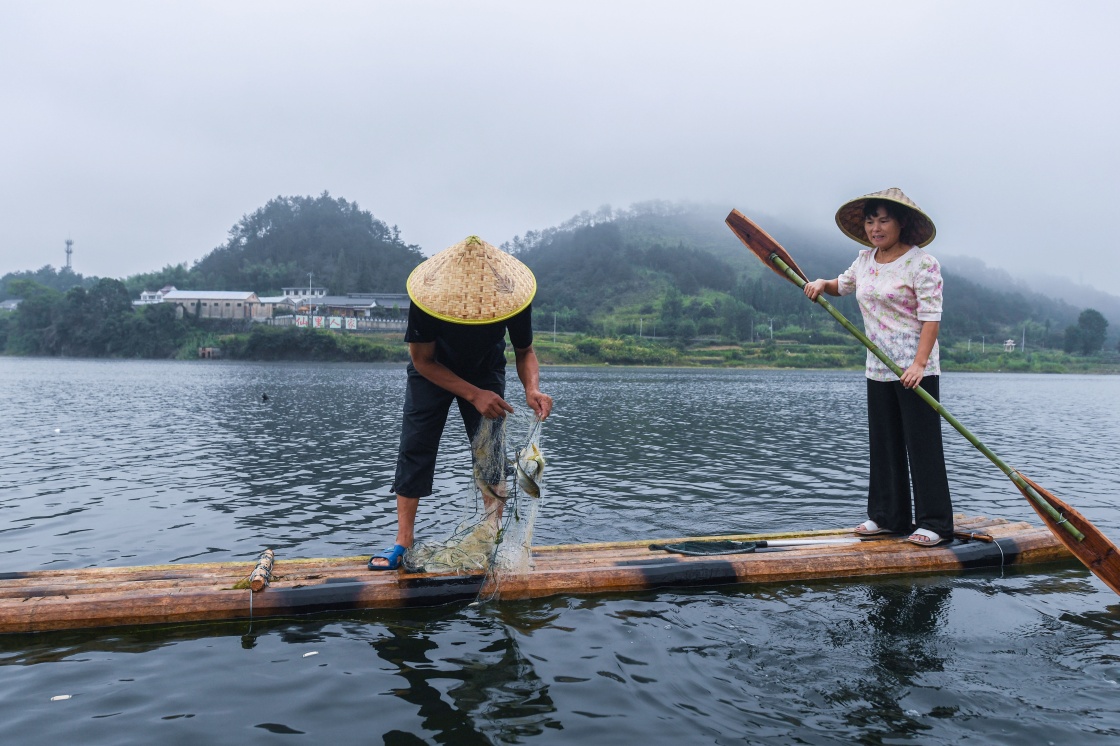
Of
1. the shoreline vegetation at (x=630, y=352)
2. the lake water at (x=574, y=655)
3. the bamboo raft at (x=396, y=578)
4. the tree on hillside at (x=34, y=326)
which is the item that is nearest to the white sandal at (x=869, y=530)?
the bamboo raft at (x=396, y=578)

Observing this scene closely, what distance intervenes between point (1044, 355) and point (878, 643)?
16796 centimetres

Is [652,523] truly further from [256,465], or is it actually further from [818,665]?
[256,465]

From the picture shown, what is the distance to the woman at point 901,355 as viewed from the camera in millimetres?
5910

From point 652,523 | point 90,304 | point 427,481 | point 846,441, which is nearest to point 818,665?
point 427,481

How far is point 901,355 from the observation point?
6.15 metres

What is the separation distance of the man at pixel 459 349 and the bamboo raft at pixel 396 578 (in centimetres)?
38

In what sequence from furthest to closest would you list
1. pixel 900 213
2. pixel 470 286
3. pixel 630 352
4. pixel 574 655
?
pixel 630 352 → pixel 900 213 → pixel 470 286 → pixel 574 655

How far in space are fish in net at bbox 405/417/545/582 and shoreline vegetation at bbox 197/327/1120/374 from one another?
82066 mm

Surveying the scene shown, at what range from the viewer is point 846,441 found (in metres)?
18.9

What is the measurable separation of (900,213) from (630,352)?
9798 cm

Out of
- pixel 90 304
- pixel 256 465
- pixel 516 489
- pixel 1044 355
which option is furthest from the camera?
pixel 1044 355

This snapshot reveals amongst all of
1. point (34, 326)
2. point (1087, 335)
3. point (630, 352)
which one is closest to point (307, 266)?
point (34, 326)

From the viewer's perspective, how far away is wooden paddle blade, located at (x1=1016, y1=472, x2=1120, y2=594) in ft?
17.8

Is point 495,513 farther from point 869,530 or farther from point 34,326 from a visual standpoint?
point 34,326
